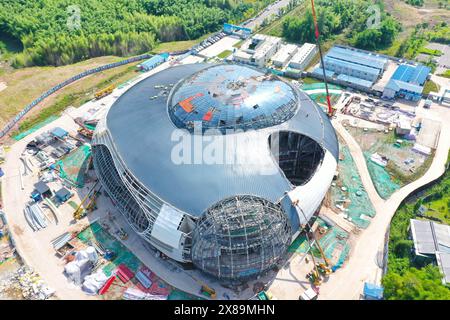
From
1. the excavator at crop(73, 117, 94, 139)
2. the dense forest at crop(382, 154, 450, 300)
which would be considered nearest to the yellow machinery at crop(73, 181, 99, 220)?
the excavator at crop(73, 117, 94, 139)

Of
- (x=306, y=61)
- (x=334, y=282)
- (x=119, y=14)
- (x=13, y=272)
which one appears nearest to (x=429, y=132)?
(x=306, y=61)

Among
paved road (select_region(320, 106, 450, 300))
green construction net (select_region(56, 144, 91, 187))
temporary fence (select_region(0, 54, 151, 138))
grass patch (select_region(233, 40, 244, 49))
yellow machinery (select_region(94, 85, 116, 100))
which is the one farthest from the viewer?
grass patch (select_region(233, 40, 244, 49))

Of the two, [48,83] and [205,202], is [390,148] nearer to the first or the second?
[205,202]

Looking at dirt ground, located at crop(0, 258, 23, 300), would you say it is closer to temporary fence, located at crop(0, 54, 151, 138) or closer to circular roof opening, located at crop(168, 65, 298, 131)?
circular roof opening, located at crop(168, 65, 298, 131)

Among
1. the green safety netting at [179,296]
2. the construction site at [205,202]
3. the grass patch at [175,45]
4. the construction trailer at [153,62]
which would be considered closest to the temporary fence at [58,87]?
the construction trailer at [153,62]

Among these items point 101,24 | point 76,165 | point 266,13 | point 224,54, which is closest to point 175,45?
point 224,54

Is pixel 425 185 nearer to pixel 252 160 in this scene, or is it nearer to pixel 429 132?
pixel 429 132

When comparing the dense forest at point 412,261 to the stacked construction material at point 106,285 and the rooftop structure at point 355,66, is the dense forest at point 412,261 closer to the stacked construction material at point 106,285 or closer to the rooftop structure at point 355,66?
the rooftop structure at point 355,66
